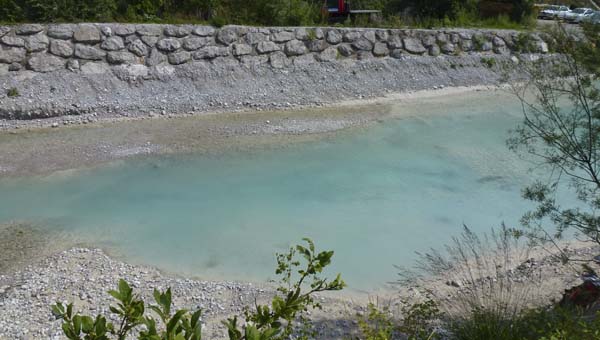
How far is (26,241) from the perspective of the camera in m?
6.03

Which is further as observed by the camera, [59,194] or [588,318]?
[59,194]

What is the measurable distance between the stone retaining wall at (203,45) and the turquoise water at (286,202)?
3064 mm

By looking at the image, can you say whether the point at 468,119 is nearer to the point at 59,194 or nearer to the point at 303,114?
the point at 303,114

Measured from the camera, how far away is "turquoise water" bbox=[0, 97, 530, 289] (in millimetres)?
6055

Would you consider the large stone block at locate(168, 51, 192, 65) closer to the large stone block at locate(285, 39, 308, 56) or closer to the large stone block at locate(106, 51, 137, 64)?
the large stone block at locate(106, 51, 137, 64)

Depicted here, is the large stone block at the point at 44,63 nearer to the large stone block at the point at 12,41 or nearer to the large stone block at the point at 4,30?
the large stone block at the point at 12,41

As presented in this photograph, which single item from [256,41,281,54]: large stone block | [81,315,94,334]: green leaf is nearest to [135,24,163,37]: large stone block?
[256,41,281,54]: large stone block

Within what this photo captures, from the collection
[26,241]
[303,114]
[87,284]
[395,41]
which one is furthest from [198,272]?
Result: [395,41]

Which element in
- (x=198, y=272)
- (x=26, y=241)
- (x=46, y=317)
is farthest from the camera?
(x=26, y=241)

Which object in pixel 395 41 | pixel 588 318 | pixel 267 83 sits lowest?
pixel 588 318

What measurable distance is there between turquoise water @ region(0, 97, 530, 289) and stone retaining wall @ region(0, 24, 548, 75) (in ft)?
10.1

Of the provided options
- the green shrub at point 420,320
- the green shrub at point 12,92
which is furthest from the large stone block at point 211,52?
the green shrub at point 420,320

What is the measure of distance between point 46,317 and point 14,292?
1.97ft

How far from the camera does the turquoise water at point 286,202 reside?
6.05 m
